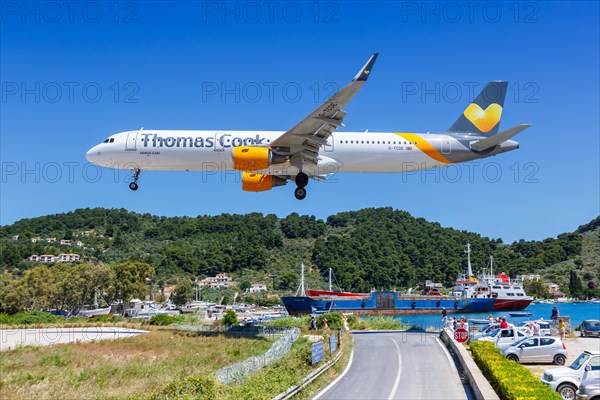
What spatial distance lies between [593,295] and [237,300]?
110 metres

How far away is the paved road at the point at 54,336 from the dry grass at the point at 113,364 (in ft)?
10.2

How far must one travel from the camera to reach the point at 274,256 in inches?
7165

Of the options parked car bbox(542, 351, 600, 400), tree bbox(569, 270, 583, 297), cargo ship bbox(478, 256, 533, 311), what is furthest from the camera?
tree bbox(569, 270, 583, 297)

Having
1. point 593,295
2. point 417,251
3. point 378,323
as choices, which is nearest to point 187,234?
point 417,251

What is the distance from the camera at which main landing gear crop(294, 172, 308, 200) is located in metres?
38.1

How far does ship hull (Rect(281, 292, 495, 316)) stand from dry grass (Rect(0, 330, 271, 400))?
5636 centimetres

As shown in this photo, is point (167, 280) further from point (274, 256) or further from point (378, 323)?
point (378, 323)

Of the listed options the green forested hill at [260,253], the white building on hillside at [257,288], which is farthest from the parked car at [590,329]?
the white building on hillside at [257,288]

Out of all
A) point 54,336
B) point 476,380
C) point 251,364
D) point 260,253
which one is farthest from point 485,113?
point 260,253

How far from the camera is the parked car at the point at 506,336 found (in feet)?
108

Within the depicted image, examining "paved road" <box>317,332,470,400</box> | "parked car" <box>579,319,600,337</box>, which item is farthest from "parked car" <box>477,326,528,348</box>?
"parked car" <box>579,319,600,337</box>

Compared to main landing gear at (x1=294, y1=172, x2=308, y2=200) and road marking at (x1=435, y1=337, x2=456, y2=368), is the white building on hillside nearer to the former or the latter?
road marking at (x1=435, y1=337, x2=456, y2=368)

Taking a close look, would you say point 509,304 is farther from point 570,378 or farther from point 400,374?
point 570,378

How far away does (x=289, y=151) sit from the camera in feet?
121
